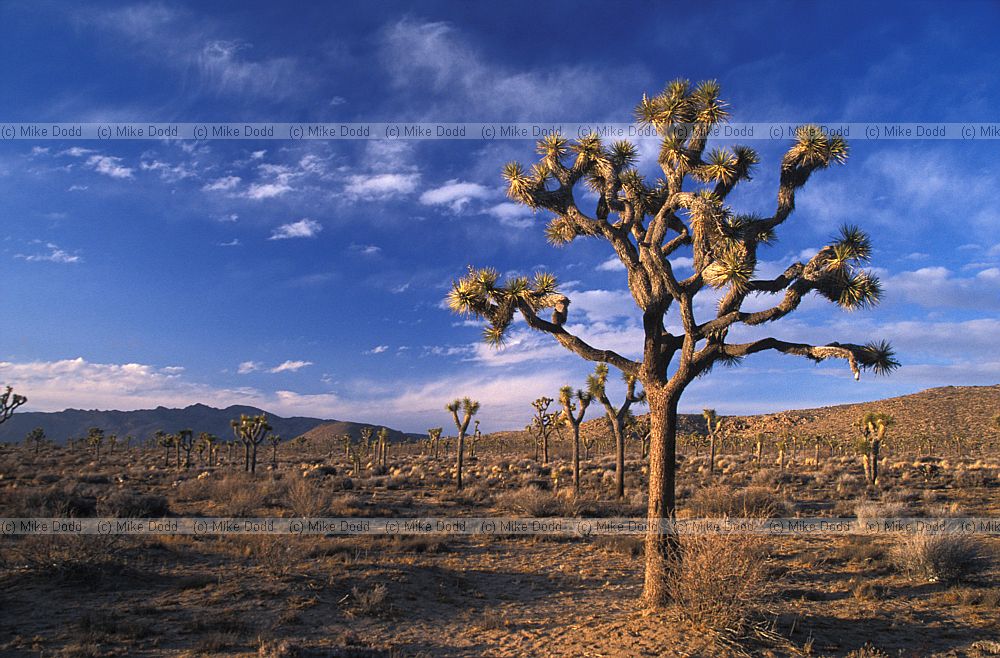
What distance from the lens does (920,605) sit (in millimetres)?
9406

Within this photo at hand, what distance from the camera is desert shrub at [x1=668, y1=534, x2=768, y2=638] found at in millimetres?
7742

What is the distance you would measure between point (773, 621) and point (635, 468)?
→ 26.5 m

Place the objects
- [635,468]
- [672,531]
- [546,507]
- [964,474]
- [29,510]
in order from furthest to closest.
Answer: [635,468]
[964,474]
[546,507]
[29,510]
[672,531]

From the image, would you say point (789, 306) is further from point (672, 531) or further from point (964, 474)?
point (964, 474)

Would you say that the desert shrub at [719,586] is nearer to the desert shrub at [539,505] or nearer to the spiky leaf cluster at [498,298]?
the spiky leaf cluster at [498,298]

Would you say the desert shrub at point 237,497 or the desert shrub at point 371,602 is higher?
the desert shrub at point 371,602

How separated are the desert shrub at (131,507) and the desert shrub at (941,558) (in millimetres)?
18399

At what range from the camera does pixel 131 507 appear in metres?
15.8

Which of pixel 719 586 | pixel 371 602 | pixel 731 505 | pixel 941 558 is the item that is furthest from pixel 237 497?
pixel 941 558

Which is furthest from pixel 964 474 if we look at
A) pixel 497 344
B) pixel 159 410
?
pixel 159 410

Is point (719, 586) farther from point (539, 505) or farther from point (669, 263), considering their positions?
point (539, 505)

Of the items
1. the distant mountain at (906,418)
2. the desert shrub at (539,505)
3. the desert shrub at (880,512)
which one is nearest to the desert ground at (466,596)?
the desert shrub at (880,512)

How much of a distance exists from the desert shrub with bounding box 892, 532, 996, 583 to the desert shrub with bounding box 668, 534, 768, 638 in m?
5.13

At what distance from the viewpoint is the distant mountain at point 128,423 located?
494 ft
